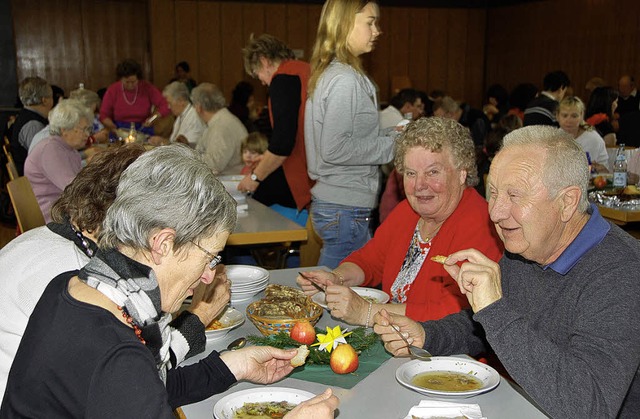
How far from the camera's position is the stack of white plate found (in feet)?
8.67

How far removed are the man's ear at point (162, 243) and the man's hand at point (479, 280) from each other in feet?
2.55

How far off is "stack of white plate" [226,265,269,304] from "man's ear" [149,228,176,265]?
4.01 ft

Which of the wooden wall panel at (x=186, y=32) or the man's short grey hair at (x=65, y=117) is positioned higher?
the wooden wall panel at (x=186, y=32)

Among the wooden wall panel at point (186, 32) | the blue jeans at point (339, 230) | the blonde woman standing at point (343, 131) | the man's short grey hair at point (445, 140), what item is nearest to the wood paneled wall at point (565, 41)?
the wooden wall panel at point (186, 32)

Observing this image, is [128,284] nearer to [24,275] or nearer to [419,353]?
[24,275]

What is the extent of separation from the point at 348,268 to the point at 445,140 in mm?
697

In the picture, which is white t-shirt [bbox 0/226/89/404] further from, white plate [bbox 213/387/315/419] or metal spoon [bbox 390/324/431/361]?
metal spoon [bbox 390/324/431/361]

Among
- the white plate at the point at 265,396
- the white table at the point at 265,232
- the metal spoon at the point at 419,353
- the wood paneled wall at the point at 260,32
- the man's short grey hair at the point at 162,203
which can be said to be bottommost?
the white table at the point at 265,232

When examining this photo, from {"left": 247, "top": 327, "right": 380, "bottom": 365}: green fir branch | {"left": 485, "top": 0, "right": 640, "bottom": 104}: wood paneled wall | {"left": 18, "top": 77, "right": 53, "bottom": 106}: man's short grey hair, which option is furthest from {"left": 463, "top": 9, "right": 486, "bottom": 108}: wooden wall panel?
{"left": 247, "top": 327, "right": 380, "bottom": 365}: green fir branch

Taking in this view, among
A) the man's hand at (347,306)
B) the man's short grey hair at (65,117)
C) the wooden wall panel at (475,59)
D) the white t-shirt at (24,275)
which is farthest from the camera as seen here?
the wooden wall panel at (475,59)

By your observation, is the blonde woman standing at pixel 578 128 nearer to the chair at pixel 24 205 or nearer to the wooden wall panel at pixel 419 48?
the chair at pixel 24 205

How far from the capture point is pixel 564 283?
1.81 metres

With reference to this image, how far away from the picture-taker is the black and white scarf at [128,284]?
4.49ft

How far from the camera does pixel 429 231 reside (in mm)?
2723
